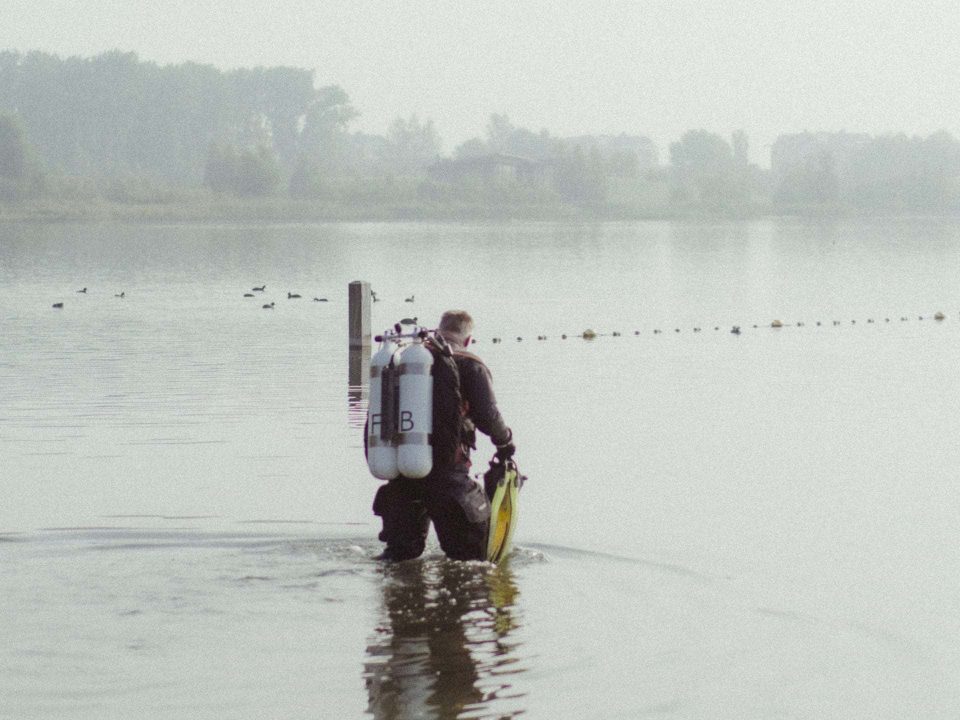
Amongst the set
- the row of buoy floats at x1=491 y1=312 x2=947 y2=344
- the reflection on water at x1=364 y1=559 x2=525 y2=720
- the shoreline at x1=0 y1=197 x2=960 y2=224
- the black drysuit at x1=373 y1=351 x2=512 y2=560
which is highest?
the shoreline at x1=0 y1=197 x2=960 y2=224

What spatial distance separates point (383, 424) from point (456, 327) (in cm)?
78

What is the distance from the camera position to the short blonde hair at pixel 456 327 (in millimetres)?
11098

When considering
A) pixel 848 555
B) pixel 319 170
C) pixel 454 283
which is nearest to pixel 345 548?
pixel 848 555

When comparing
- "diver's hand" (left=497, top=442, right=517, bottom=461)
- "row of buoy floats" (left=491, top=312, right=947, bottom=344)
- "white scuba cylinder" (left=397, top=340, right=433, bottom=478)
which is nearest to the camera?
"white scuba cylinder" (left=397, top=340, right=433, bottom=478)

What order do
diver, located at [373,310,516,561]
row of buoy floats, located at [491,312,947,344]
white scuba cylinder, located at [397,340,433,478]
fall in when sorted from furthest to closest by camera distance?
row of buoy floats, located at [491,312,947,344], diver, located at [373,310,516,561], white scuba cylinder, located at [397,340,433,478]

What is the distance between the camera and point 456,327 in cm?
1113

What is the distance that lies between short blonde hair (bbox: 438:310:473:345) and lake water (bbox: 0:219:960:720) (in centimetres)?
147

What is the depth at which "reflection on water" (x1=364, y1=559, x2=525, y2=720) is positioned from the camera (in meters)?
8.68

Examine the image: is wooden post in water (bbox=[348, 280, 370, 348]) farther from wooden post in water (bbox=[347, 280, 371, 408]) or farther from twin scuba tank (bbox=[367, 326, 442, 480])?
twin scuba tank (bbox=[367, 326, 442, 480])

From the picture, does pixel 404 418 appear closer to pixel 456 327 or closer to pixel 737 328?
pixel 456 327

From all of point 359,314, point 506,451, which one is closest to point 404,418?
point 506,451

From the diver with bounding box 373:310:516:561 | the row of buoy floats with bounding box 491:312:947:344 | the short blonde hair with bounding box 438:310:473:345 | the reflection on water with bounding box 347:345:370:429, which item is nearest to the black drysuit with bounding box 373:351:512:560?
the diver with bounding box 373:310:516:561

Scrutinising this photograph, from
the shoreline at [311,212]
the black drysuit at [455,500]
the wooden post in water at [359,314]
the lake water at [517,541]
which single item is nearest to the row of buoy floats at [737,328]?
the lake water at [517,541]

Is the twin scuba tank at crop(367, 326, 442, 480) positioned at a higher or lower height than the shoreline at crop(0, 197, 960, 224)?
lower
